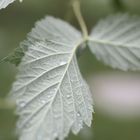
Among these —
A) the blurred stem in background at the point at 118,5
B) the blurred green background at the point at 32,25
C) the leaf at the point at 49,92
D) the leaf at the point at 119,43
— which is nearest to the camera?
the leaf at the point at 49,92

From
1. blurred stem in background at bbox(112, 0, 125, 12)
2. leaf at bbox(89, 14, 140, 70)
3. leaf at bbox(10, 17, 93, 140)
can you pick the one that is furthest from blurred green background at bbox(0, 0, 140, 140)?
leaf at bbox(10, 17, 93, 140)

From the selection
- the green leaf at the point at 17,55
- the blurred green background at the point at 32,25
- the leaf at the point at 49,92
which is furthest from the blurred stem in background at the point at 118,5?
the green leaf at the point at 17,55

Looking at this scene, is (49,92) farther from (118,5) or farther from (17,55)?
(118,5)

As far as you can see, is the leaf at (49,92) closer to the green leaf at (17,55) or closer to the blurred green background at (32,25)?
the green leaf at (17,55)

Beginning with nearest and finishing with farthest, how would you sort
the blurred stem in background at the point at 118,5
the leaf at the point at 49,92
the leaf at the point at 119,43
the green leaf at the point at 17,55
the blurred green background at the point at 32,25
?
the leaf at the point at 49,92 → the green leaf at the point at 17,55 → the leaf at the point at 119,43 → the blurred stem in background at the point at 118,5 → the blurred green background at the point at 32,25

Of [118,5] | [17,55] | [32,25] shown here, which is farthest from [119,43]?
[32,25]

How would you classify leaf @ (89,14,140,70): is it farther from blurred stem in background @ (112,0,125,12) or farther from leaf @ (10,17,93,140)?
blurred stem in background @ (112,0,125,12)

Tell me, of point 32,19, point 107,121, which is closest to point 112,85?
point 107,121
